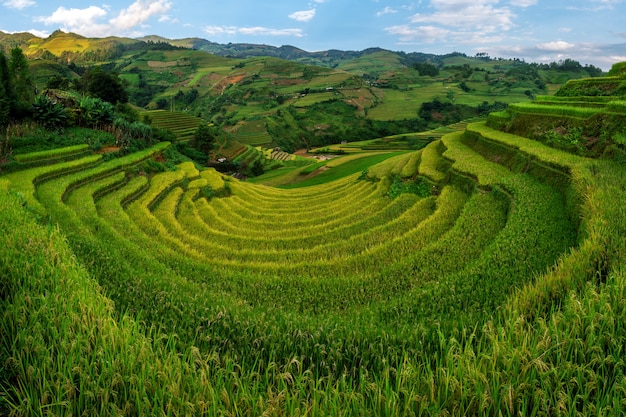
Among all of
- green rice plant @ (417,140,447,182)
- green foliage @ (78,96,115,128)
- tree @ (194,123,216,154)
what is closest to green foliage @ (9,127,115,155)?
green foliage @ (78,96,115,128)

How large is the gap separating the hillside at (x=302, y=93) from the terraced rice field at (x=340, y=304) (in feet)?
230

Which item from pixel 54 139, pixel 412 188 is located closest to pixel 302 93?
pixel 54 139

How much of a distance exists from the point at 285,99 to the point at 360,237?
11251cm

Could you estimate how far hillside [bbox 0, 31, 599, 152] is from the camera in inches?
3588

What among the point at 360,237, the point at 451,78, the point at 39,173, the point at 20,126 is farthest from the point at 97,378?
the point at 451,78

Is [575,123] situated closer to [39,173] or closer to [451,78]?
[39,173]

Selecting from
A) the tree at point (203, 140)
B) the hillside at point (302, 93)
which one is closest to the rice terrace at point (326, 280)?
the tree at point (203, 140)

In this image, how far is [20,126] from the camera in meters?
19.7

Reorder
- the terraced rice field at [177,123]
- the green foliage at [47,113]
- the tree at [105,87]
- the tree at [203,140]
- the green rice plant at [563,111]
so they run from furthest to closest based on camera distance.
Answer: the terraced rice field at [177,123] < the tree at [203,140] < the tree at [105,87] < the green foliage at [47,113] < the green rice plant at [563,111]

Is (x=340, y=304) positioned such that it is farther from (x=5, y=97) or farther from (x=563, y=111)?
(x=5, y=97)

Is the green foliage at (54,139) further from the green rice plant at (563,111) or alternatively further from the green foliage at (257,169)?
the green foliage at (257,169)

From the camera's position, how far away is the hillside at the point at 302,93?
3588 inches

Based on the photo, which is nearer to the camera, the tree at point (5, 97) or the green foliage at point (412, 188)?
the green foliage at point (412, 188)

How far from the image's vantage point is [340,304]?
246 inches
